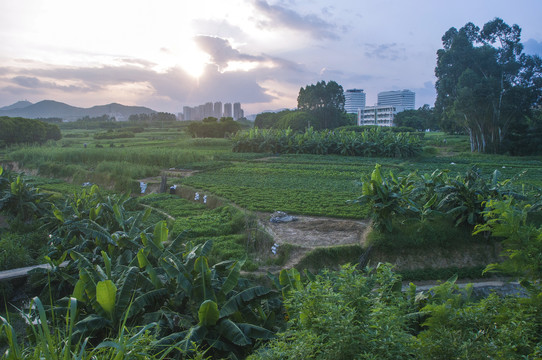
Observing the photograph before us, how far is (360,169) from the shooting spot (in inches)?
789

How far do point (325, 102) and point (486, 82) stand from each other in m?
30.6

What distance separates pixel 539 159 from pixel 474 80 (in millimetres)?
6789

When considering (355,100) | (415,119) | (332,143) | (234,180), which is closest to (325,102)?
(415,119)

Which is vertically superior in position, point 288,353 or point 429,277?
point 288,353

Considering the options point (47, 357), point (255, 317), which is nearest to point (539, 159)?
point (255, 317)

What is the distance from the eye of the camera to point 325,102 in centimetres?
5544

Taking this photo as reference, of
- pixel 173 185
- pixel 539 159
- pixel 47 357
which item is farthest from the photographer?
pixel 539 159

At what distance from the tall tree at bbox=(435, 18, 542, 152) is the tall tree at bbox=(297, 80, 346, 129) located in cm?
2455

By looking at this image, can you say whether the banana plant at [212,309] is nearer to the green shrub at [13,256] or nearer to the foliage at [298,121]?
the green shrub at [13,256]

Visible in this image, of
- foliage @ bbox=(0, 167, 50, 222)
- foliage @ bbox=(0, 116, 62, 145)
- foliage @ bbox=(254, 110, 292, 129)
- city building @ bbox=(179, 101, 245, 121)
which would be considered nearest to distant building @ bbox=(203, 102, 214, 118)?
city building @ bbox=(179, 101, 245, 121)

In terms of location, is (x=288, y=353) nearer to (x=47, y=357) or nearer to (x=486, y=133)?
(x=47, y=357)

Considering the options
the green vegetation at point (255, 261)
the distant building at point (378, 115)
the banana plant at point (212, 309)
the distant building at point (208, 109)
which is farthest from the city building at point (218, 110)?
the banana plant at point (212, 309)

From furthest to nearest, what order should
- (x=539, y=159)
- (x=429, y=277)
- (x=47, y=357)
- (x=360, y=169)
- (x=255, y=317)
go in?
1. (x=539, y=159)
2. (x=360, y=169)
3. (x=429, y=277)
4. (x=255, y=317)
5. (x=47, y=357)

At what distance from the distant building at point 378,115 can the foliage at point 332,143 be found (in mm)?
59400
